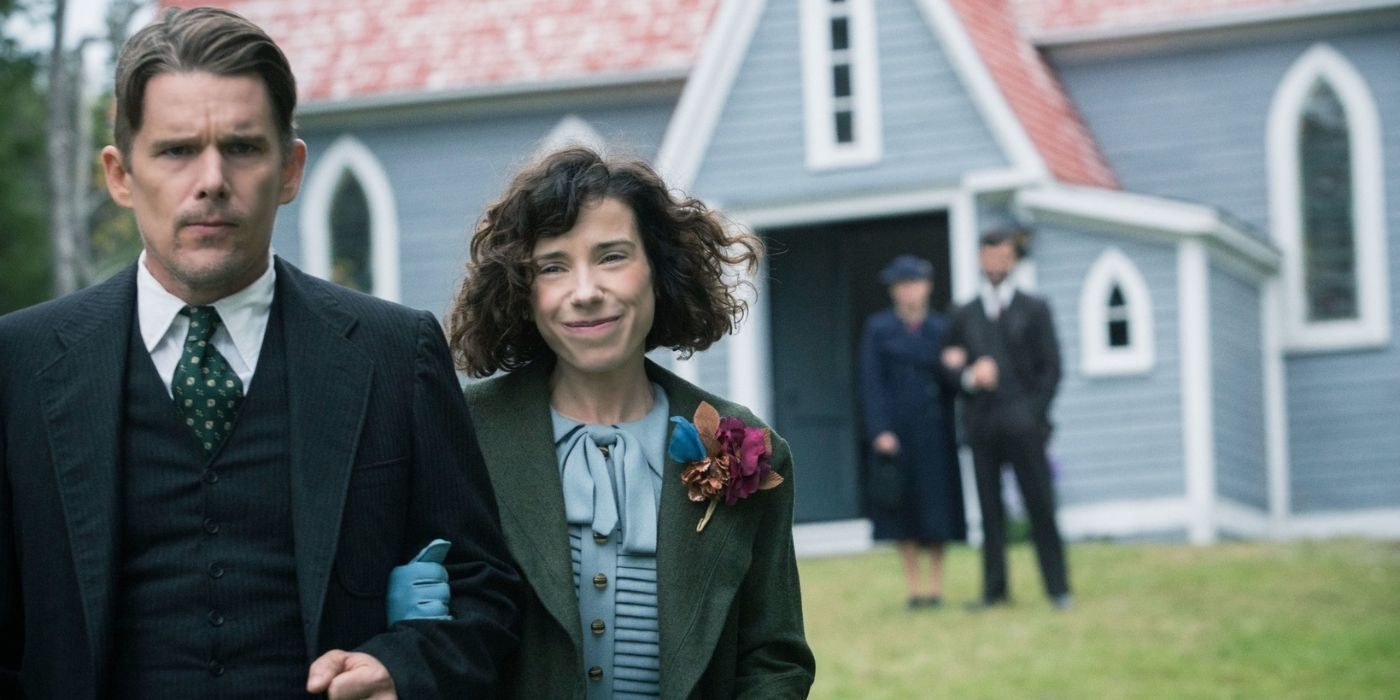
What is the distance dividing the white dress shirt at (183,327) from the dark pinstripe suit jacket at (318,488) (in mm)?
39

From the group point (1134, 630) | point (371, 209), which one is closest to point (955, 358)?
point (1134, 630)

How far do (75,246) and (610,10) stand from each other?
26.8 feet

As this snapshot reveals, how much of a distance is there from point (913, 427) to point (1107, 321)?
16.8ft

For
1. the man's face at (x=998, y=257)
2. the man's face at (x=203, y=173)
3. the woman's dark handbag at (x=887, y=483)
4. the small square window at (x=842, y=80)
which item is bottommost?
the woman's dark handbag at (x=887, y=483)

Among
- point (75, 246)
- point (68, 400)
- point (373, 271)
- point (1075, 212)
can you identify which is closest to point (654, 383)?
point (68, 400)

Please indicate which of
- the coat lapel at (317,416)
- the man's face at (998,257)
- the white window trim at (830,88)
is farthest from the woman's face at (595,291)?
the white window trim at (830,88)

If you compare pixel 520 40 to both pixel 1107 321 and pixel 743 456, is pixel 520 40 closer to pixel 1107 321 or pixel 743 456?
pixel 1107 321

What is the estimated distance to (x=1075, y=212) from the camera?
18828mm

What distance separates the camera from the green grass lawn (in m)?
11.1

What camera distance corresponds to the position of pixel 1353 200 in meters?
20.5

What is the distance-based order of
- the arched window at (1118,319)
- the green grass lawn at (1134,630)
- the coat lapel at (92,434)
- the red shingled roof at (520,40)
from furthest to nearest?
1. the red shingled roof at (520,40)
2. the arched window at (1118,319)
3. the green grass lawn at (1134,630)
4. the coat lapel at (92,434)

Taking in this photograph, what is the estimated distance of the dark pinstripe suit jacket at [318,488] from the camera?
3.57 metres

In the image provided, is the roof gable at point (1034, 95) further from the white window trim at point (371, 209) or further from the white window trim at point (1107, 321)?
the white window trim at point (371, 209)

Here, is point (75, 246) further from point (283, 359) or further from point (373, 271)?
point (283, 359)
